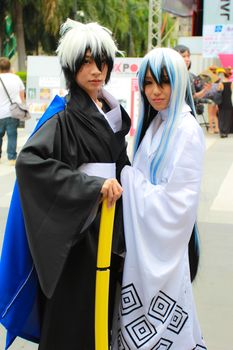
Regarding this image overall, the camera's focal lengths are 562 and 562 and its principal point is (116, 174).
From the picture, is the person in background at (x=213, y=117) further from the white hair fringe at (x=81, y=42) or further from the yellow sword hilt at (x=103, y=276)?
the yellow sword hilt at (x=103, y=276)

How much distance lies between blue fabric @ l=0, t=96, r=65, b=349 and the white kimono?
1.18 feet

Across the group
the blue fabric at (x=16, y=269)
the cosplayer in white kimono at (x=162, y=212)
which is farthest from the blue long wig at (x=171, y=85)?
the blue fabric at (x=16, y=269)

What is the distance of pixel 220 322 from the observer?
328 centimetres

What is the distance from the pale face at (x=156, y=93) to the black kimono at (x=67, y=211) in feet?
0.53

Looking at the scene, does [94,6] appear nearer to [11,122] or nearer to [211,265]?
[11,122]

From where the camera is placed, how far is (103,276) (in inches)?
80.9

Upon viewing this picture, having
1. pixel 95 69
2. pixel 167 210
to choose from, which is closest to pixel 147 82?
pixel 95 69

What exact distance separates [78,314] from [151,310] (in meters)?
0.28

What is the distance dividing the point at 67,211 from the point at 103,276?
0.93 ft

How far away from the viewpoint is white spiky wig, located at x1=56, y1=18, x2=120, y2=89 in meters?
2.07

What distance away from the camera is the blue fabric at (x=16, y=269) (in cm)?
211

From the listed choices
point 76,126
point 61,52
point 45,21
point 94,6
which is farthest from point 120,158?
point 94,6

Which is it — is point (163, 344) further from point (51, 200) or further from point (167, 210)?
point (51, 200)

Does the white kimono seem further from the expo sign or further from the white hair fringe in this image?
the expo sign
